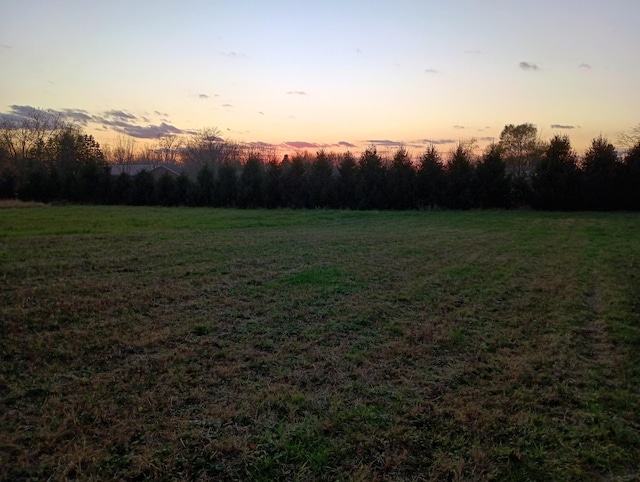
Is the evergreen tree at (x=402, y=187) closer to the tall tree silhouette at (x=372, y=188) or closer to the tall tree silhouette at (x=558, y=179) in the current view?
the tall tree silhouette at (x=372, y=188)

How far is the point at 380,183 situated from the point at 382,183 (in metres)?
0.14

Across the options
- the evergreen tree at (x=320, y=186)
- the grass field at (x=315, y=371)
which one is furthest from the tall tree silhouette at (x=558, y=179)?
the grass field at (x=315, y=371)

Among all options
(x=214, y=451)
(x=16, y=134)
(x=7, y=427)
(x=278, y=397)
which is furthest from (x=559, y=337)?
(x=16, y=134)

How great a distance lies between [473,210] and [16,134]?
162 feet

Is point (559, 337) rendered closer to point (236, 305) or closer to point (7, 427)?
point (236, 305)

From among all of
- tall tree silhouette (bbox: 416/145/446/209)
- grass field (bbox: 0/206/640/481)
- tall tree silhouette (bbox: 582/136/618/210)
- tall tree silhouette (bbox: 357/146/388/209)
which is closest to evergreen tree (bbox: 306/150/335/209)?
tall tree silhouette (bbox: 357/146/388/209)

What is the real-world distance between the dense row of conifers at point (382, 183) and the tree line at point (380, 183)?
0.06 metres

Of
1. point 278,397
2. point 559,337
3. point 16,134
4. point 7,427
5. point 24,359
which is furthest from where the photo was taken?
point 16,134

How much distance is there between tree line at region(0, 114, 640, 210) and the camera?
23.2 meters

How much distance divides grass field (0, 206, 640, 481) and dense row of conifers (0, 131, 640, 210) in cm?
1753

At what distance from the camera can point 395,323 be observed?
16.7 ft

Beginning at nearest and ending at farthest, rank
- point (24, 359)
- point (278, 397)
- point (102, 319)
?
point (278, 397) < point (24, 359) < point (102, 319)

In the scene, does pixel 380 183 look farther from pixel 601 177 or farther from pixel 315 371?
pixel 315 371

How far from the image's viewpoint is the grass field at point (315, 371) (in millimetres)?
2527
